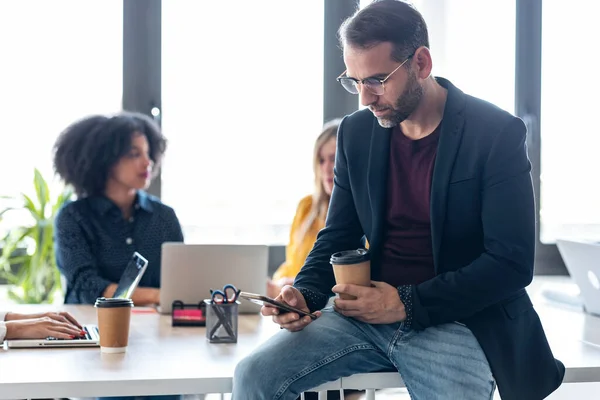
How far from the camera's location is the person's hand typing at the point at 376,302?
1.81 meters

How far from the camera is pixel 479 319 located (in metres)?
1.82

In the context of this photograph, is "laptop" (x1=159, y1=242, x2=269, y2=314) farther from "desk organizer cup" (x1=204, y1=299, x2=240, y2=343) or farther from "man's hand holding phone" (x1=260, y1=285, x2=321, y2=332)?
"man's hand holding phone" (x1=260, y1=285, x2=321, y2=332)

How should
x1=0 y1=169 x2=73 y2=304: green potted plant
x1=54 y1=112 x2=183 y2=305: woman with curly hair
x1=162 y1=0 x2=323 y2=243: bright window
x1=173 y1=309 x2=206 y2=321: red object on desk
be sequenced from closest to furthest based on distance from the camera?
x1=173 y1=309 x2=206 y2=321: red object on desk
x1=54 y1=112 x2=183 y2=305: woman with curly hair
x1=0 y1=169 x2=73 y2=304: green potted plant
x1=162 y1=0 x2=323 y2=243: bright window

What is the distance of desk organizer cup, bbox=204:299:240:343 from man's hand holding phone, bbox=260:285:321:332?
0.18 m

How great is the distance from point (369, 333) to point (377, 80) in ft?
2.09

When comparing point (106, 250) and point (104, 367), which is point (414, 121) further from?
point (106, 250)

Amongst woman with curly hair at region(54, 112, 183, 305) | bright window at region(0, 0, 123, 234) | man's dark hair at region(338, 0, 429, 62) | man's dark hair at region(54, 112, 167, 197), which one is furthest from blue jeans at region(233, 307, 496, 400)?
bright window at region(0, 0, 123, 234)

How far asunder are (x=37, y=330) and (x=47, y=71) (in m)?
2.27

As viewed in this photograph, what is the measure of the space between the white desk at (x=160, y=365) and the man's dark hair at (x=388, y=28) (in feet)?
2.70

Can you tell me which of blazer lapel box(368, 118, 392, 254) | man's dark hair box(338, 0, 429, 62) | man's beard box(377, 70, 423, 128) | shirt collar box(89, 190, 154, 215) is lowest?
shirt collar box(89, 190, 154, 215)

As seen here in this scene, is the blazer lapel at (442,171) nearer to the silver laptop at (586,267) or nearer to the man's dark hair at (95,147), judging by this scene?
the silver laptop at (586,267)

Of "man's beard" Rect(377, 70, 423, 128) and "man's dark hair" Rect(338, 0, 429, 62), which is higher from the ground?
"man's dark hair" Rect(338, 0, 429, 62)

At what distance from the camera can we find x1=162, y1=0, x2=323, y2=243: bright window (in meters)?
4.02

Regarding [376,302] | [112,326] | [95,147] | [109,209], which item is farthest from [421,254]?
[95,147]
